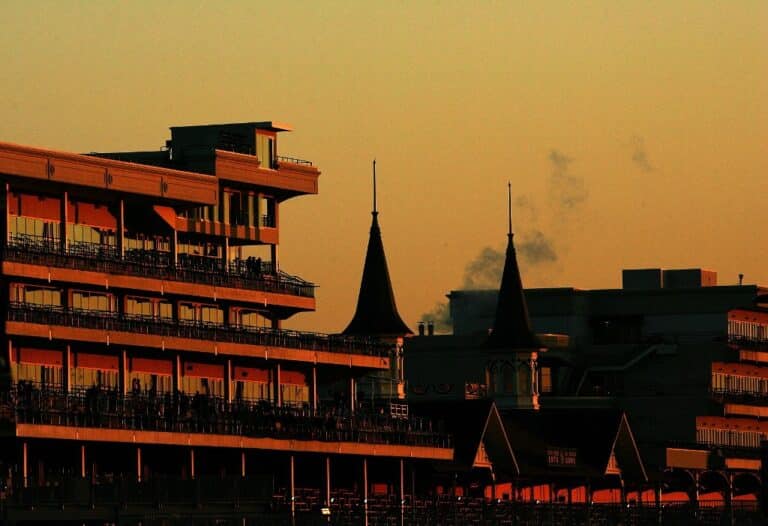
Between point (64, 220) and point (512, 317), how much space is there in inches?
2454

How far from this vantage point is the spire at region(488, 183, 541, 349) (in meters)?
196

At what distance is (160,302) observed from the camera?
5758 inches

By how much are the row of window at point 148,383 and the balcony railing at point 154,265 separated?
15.8 ft

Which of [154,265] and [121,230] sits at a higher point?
[121,230]

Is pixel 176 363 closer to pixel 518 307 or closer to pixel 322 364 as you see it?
pixel 322 364

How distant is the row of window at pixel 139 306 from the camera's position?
447 feet

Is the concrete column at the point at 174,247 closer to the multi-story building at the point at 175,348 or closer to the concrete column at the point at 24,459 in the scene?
the multi-story building at the point at 175,348

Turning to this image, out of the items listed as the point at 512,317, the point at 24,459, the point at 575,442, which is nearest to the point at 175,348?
the point at 24,459

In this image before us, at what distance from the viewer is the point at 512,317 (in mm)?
197000

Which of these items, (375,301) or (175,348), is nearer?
(175,348)

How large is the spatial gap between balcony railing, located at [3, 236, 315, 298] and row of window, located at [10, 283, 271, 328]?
164cm

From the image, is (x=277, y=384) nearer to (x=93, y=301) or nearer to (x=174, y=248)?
(x=174, y=248)

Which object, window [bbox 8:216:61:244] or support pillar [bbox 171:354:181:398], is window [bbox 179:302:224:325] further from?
window [bbox 8:216:61:244]

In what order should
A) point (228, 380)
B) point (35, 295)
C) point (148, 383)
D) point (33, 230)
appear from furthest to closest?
point (228, 380) → point (148, 383) → point (33, 230) → point (35, 295)
